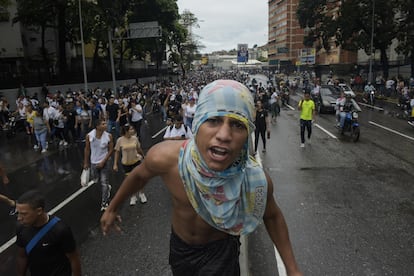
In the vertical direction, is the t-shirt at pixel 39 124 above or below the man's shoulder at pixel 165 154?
below

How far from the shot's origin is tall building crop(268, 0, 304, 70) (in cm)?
10517

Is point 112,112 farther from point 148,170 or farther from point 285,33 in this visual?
point 285,33

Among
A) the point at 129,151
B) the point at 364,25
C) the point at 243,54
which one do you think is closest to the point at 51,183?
the point at 129,151

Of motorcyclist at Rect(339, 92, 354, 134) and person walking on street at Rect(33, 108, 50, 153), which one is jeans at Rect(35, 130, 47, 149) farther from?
motorcyclist at Rect(339, 92, 354, 134)

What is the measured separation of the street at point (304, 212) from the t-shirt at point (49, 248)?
5.05ft

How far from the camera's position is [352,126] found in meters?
12.3

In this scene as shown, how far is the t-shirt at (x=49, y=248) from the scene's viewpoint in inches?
109

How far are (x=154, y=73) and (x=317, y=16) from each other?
25007 millimetres

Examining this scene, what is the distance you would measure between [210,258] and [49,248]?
1576mm

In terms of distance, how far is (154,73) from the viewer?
52.9 m

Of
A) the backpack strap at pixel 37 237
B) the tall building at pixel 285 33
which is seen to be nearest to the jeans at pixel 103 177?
the backpack strap at pixel 37 237

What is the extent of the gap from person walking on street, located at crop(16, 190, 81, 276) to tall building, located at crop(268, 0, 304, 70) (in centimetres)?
9889

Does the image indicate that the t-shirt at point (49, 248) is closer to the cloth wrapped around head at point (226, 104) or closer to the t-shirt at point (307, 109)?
the cloth wrapped around head at point (226, 104)

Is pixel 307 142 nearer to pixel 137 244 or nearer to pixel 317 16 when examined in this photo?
pixel 137 244
